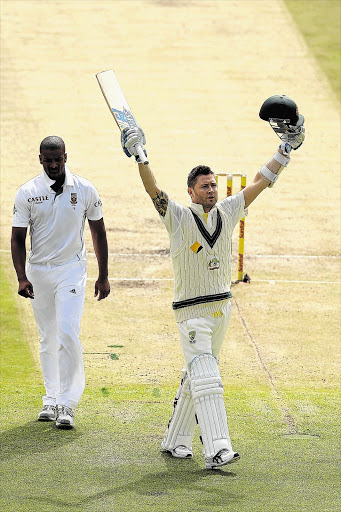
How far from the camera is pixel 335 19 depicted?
27125 millimetres

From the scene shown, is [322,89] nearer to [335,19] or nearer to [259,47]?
[259,47]

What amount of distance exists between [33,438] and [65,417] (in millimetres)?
313

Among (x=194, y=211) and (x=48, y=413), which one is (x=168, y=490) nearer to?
(x=48, y=413)

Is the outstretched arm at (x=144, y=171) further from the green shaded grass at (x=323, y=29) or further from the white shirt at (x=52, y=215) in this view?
the green shaded grass at (x=323, y=29)

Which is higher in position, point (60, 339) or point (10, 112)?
point (10, 112)

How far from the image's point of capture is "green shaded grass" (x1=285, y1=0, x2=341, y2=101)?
2461 centimetres

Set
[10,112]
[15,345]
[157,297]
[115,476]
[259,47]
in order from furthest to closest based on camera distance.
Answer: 1. [259,47]
2. [10,112]
3. [157,297]
4. [15,345]
5. [115,476]

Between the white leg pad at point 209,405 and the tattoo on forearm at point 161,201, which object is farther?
the tattoo on forearm at point 161,201

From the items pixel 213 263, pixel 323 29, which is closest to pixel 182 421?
pixel 213 263

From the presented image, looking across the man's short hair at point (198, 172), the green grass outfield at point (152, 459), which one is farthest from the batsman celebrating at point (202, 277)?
the green grass outfield at point (152, 459)

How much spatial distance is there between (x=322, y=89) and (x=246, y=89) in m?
1.82

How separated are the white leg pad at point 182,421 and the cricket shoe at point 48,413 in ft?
3.78

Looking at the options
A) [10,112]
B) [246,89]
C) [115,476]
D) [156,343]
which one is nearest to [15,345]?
[156,343]

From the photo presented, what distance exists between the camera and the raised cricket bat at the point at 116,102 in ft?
23.8
